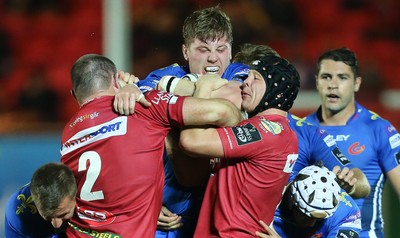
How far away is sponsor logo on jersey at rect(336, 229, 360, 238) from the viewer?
527cm

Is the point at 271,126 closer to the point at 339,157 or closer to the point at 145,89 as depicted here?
the point at 145,89

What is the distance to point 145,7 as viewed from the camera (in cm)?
1207

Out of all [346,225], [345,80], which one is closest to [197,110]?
[346,225]

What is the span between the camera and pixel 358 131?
698 cm

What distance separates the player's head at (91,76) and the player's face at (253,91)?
0.81 metres

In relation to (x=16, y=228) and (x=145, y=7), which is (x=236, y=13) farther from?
(x=16, y=228)

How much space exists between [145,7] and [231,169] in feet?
25.2

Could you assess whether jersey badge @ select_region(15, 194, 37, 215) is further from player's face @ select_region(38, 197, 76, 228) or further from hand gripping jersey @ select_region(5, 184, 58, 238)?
player's face @ select_region(38, 197, 76, 228)

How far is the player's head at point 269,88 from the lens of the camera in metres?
4.76

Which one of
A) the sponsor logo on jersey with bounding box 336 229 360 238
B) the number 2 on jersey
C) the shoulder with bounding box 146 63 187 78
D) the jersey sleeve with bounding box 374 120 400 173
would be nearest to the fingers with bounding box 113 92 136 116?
the number 2 on jersey

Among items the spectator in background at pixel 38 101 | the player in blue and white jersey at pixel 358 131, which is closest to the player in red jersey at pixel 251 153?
the player in blue and white jersey at pixel 358 131

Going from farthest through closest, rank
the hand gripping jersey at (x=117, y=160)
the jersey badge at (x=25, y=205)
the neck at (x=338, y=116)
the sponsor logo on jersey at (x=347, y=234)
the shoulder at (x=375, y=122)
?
the neck at (x=338, y=116), the shoulder at (x=375, y=122), the jersey badge at (x=25, y=205), the sponsor logo on jersey at (x=347, y=234), the hand gripping jersey at (x=117, y=160)

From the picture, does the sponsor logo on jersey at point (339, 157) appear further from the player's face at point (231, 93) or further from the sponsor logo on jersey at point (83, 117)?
the sponsor logo on jersey at point (83, 117)

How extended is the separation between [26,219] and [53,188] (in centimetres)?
101
